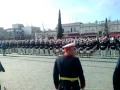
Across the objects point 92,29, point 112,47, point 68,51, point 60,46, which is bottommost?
point 60,46

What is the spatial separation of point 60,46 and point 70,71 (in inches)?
925

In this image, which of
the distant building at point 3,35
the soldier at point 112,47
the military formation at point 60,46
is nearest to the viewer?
the soldier at point 112,47

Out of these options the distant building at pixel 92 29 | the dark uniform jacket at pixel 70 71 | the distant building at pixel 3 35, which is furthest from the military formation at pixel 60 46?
the distant building at pixel 3 35

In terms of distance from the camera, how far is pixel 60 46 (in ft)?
96.8

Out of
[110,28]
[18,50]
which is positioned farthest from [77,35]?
[18,50]

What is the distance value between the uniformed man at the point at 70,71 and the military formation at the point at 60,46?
15.6 m

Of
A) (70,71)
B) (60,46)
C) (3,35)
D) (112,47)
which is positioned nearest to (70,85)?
(70,71)

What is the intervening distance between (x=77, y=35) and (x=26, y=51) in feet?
189

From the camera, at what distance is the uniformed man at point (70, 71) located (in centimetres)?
594

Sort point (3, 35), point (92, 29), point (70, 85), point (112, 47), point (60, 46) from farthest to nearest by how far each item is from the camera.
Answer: point (3, 35) → point (92, 29) → point (60, 46) → point (112, 47) → point (70, 85)

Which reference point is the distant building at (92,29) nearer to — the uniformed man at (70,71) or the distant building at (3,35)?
the distant building at (3,35)

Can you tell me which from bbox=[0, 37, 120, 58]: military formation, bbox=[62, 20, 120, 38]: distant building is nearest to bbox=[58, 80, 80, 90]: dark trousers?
bbox=[0, 37, 120, 58]: military formation

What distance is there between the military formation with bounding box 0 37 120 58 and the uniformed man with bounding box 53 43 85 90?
15.6 m

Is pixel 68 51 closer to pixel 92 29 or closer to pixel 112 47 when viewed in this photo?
pixel 112 47
